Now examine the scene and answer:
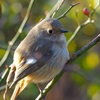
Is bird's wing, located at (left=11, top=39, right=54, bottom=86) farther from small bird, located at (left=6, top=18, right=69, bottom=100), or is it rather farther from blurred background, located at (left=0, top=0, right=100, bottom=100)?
blurred background, located at (left=0, top=0, right=100, bottom=100)

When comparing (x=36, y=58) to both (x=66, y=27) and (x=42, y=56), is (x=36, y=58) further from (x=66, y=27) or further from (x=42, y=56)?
(x=66, y=27)

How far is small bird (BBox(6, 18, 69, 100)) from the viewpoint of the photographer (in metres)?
5.25

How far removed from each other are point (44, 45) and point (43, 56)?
159 mm

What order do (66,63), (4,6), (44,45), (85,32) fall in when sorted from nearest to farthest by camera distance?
1. (66,63)
2. (44,45)
3. (4,6)
4. (85,32)

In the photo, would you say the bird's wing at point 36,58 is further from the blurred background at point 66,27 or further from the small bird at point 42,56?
the blurred background at point 66,27

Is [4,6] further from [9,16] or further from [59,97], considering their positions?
[59,97]

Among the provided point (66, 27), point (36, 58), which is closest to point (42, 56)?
point (36, 58)

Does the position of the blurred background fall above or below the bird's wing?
below

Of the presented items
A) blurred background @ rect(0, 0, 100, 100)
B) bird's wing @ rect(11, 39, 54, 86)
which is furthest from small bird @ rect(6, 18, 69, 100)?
blurred background @ rect(0, 0, 100, 100)

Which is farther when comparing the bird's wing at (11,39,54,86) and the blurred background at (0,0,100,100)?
the blurred background at (0,0,100,100)

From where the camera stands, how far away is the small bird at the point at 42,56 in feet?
17.2

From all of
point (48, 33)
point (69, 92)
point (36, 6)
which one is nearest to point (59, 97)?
point (69, 92)

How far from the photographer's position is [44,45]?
548 centimetres

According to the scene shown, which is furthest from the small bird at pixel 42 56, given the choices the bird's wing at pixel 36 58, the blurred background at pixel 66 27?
the blurred background at pixel 66 27
